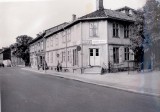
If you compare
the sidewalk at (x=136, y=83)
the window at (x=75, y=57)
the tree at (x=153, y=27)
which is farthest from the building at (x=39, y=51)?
the tree at (x=153, y=27)

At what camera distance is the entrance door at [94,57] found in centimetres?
2159

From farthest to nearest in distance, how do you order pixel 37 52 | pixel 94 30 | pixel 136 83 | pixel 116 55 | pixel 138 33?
A: 1. pixel 37 52
2. pixel 116 55
3. pixel 94 30
4. pixel 138 33
5. pixel 136 83

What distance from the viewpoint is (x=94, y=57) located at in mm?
21719

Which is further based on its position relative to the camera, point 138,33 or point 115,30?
point 115,30

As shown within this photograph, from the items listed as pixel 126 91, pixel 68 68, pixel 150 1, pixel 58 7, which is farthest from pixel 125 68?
pixel 58 7

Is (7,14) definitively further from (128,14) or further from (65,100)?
(128,14)

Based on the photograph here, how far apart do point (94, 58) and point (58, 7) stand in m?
12.8

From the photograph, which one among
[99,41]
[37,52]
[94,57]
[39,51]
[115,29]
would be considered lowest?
[94,57]

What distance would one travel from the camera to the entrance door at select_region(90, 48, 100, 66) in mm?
21591

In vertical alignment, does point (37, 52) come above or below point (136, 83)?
above

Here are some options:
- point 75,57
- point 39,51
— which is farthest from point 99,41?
point 39,51

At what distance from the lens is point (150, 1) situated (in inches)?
567

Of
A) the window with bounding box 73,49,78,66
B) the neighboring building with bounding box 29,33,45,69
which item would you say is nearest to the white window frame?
the window with bounding box 73,49,78,66

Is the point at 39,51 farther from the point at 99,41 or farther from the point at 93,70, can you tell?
the point at 93,70
